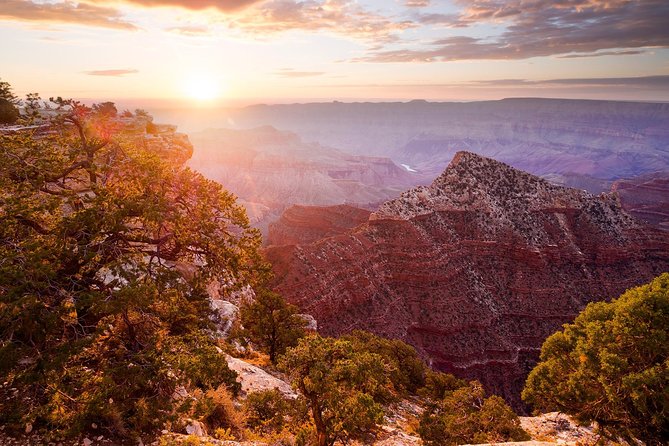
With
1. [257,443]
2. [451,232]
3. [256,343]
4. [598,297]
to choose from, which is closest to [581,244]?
[598,297]

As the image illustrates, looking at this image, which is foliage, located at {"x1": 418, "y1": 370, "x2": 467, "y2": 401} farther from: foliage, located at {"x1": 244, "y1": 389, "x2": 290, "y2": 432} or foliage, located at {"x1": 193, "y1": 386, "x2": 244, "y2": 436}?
foliage, located at {"x1": 193, "y1": 386, "x2": 244, "y2": 436}

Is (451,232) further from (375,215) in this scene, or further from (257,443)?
(257,443)

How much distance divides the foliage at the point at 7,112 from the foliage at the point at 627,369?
155ft

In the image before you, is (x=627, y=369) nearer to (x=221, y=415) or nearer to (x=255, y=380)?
(x=221, y=415)

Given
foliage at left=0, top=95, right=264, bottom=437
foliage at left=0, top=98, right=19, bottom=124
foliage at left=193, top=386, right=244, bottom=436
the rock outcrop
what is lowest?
the rock outcrop

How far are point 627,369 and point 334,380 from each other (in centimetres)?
1140

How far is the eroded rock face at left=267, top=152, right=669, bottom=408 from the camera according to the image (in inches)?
2154

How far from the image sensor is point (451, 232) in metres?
65.4

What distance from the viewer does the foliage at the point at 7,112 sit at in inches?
1335

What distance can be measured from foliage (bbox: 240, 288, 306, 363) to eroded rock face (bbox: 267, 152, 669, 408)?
19243mm

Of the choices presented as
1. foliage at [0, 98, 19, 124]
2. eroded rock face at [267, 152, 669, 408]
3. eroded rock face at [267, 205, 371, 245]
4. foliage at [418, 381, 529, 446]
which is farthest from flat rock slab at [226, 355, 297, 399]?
eroded rock face at [267, 205, 371, 245]

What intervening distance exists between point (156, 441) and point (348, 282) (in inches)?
1698

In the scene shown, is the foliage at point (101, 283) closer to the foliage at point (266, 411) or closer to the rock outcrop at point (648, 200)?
the foliage at point (266, 411)

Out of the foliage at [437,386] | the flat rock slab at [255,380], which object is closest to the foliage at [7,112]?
the flat rock slab at [255,380]
